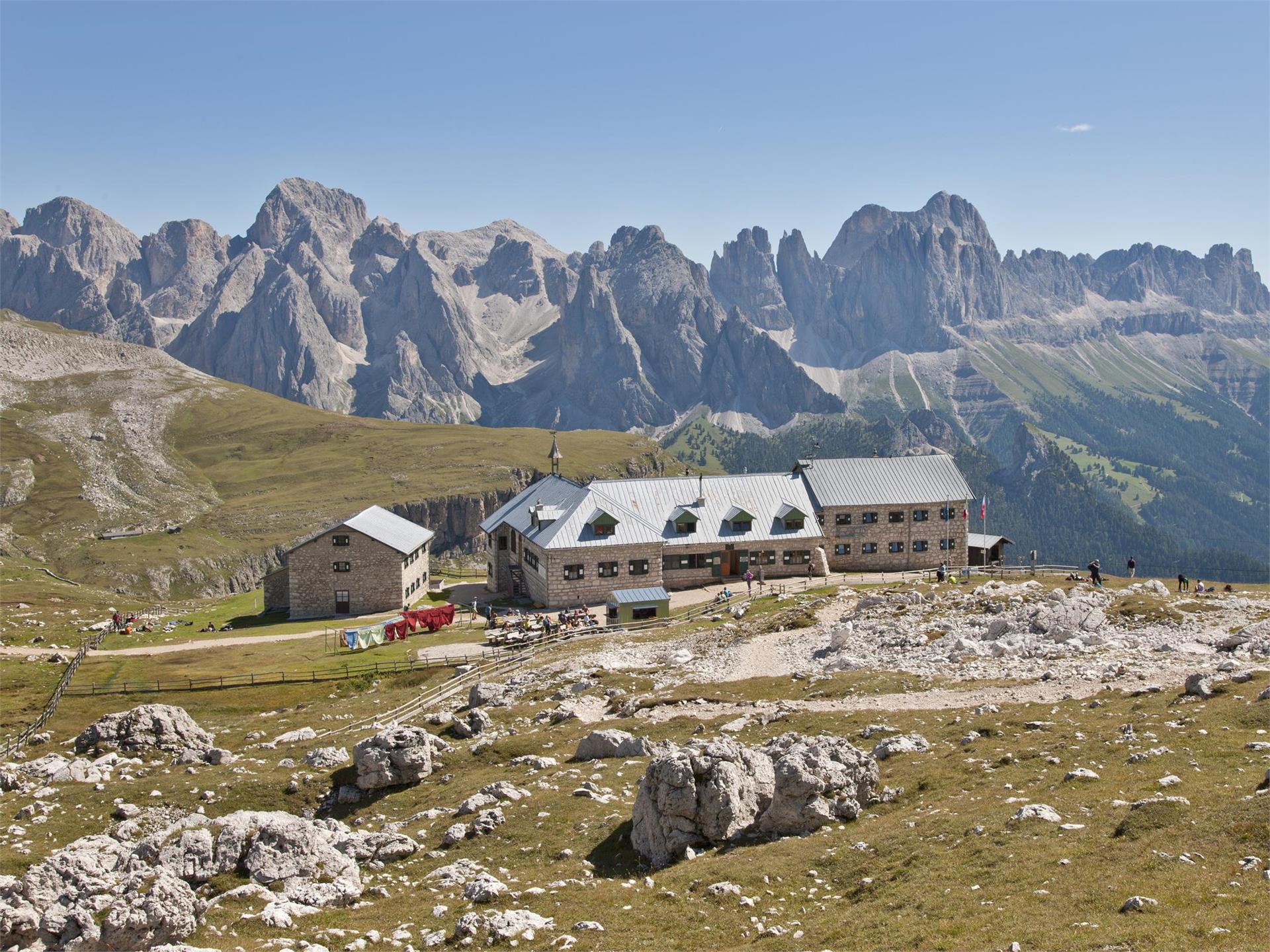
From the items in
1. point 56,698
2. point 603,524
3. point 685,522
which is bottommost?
point 56,698

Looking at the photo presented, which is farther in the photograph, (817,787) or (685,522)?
(685,522)

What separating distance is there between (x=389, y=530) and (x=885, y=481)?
170ft

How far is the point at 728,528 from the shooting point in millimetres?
92312

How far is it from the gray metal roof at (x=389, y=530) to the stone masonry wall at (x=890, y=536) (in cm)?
4239

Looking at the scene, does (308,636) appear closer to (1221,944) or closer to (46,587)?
(46,587)

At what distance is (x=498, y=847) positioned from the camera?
30094 mm

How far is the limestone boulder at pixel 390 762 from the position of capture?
39.0m

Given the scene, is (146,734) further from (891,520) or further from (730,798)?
(891,520)

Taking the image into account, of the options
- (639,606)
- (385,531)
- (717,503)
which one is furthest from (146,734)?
(717,503)

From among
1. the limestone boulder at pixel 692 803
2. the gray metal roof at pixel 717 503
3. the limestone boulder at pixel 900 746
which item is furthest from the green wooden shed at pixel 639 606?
the limestone boulder at pixel 692 803

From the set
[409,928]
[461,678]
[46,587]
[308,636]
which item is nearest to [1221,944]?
[409,928]

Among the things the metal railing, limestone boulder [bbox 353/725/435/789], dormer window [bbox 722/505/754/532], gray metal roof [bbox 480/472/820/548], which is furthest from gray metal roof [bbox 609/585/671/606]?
the metal railing

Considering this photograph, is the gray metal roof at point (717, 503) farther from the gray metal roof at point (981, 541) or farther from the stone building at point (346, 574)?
the stone building at point (346, 574)

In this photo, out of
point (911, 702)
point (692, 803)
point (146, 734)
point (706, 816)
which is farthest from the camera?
point (146, 734)
